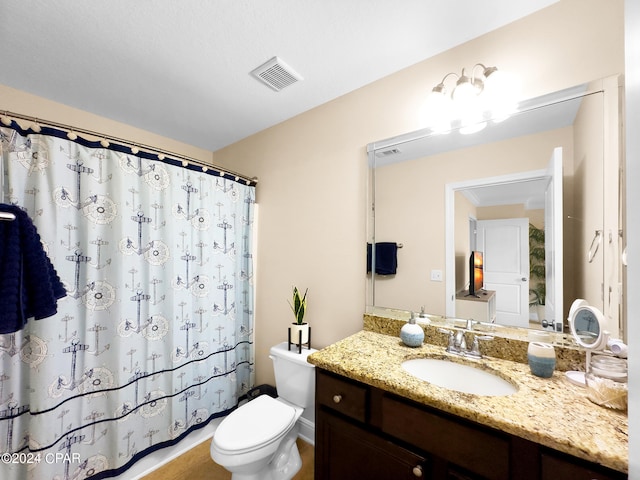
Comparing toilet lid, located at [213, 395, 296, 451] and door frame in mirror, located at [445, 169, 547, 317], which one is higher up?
door frame in mirror, located at [445, 169, 547, 317]

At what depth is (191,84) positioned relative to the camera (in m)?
1.65

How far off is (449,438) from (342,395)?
1.31ft

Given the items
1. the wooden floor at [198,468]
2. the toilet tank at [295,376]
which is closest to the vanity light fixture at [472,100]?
the toilet tank at [295,376]

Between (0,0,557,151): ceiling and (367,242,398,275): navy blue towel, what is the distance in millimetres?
1032

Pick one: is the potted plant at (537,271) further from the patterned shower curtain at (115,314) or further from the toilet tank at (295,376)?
the patterned shower curtain at (115,314)

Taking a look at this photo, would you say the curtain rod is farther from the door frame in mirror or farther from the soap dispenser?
the soap dispenser

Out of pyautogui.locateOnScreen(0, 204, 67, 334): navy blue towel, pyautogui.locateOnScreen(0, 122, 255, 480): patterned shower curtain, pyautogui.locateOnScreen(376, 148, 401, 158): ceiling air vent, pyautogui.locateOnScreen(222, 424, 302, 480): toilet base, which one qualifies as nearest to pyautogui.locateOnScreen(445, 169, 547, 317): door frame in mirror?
pyautogui.locateOnScreen(376, 148, 401, 158): ceiling air vent

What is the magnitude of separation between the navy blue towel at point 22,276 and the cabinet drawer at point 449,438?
59.3 inches

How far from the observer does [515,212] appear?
3.91 feet

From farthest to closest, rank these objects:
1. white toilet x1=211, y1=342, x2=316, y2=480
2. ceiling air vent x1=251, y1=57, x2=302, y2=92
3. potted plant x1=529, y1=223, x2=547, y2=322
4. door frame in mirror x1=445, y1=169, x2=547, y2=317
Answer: ceiling air vent x1=251, y1=57, x2=302, y2=92, door frame in mirror x1=445, y1=169, x2=547, y2=317, white toilet x1=211, y1=342, x2=316, y2=480, potted plant x1=529, y1=223, x2=547, y2=322

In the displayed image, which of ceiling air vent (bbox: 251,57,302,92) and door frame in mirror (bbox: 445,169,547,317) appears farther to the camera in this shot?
ceiling air vent (bbox: 251,57,302,92)

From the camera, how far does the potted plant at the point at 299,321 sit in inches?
69.8

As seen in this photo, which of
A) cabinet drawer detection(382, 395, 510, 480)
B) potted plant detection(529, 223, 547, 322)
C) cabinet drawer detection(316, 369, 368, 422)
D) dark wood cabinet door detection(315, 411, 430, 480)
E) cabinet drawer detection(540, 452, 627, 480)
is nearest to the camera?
cabinet drawer detection(540, 452, 627, 480)

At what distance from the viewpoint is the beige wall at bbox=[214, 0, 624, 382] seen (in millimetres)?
1083
